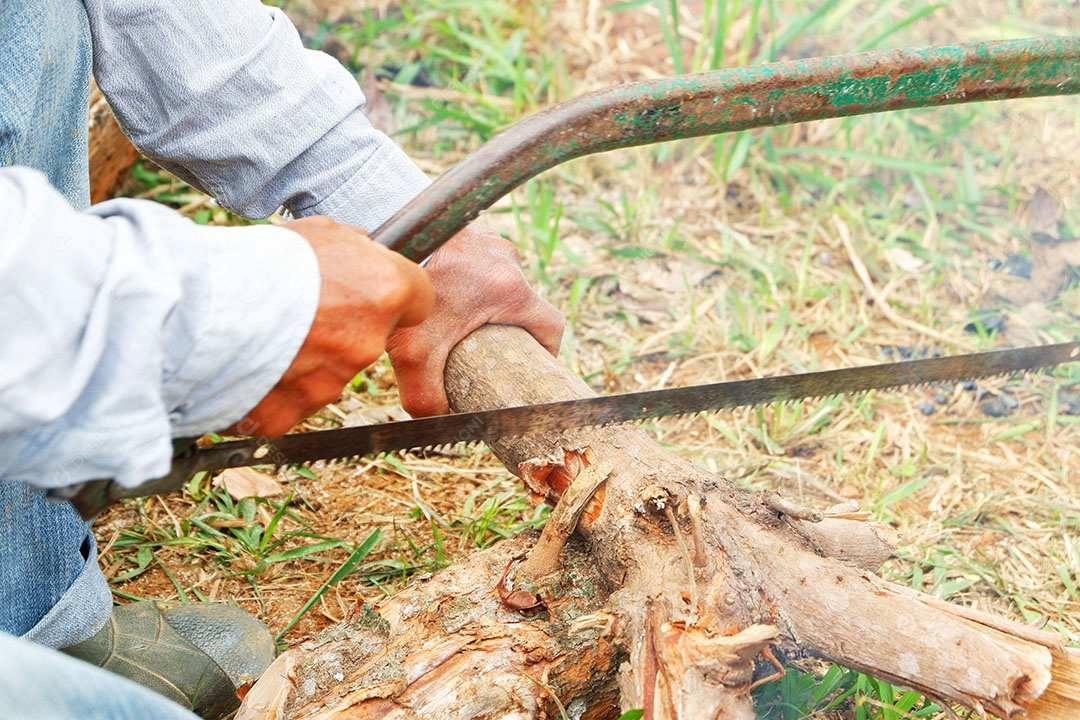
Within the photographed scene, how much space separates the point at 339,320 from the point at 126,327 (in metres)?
0.33

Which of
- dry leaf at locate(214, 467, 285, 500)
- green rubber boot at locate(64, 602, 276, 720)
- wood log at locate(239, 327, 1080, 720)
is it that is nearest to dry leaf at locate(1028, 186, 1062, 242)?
wood log at locate(239, 327, 1080, 720)

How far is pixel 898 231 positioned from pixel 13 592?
3.03 m

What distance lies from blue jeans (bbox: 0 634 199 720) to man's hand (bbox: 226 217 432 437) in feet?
1.51

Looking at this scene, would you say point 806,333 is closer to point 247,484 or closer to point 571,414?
point 571,414

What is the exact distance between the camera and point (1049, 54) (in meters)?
2.06

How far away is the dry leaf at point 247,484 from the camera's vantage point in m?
2.70

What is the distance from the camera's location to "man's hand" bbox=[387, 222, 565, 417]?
2.13 m

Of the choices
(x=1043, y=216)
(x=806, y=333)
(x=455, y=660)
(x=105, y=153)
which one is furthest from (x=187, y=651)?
(x=1043, y=216)

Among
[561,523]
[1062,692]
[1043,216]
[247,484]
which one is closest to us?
[1062,692]

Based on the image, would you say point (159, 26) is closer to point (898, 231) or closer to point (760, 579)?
point (760, 579)

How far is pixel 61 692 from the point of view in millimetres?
1244

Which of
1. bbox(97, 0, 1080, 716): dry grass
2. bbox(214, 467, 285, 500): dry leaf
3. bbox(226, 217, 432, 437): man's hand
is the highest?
bbox(226, 217, 432, 437): man's hand

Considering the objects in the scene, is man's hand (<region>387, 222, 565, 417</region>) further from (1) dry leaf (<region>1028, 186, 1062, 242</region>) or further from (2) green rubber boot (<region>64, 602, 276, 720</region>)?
(1) dry leaf (<region>1028, 186, 1062, 242</region>)

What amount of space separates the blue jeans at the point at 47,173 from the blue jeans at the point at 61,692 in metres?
0.62
